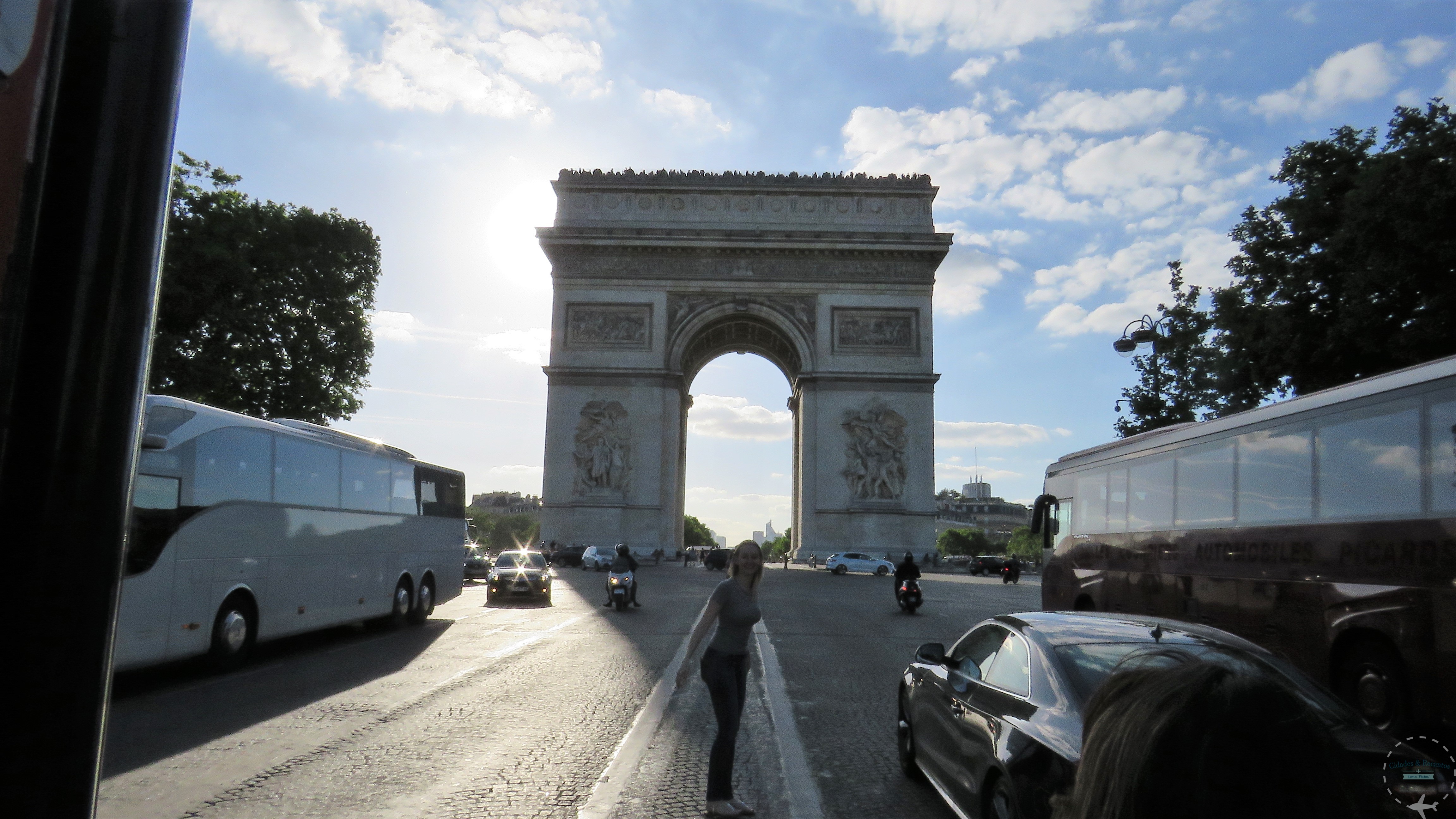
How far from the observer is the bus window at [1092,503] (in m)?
13.4

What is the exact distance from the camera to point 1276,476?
9.24 metres

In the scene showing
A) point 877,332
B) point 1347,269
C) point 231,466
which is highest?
point 877,332

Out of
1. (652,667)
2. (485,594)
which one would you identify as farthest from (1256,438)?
(485,594)

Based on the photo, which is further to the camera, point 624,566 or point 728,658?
point 624,566

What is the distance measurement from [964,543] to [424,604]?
394 feet

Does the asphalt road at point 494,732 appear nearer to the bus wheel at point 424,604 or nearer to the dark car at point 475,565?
the bus wheel at point 424,604

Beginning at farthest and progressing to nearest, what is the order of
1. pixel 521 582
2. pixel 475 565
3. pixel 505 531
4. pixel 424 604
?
pixel 505 531 → pixel 475 565 → pixel 521 582 → pixel 424 604

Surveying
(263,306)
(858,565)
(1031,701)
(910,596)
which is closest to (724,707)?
(1031,701)

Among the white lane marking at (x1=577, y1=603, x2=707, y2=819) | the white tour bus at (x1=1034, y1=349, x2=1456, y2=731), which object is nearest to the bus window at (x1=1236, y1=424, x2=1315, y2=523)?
the white tour bus at (x1=1034, y1=349, x2=1456, y2=731)

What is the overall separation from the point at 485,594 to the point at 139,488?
18003 mm

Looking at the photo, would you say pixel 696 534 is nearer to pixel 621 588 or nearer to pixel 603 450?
pixel 603 450

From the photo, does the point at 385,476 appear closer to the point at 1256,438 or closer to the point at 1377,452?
the point at 1256,438

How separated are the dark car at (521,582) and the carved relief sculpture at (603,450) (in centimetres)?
1861

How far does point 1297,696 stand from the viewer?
1377 millimetres
